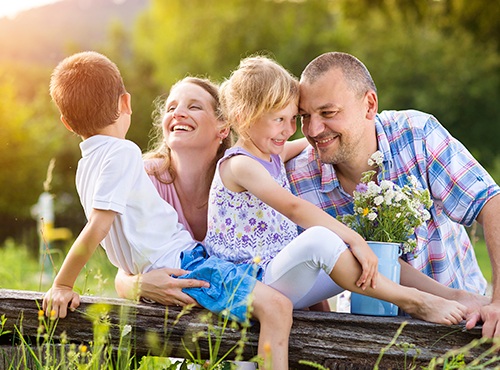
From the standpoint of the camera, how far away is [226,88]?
97.4 inches

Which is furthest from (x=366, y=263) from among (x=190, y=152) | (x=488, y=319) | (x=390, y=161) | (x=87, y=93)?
(x=87, y=93)

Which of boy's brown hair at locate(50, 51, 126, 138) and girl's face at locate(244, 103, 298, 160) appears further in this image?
girl's face at locate(244, 103, 298, 160)

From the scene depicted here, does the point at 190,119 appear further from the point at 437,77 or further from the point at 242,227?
the point at 437,77

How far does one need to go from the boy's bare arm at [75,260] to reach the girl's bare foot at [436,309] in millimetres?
1360

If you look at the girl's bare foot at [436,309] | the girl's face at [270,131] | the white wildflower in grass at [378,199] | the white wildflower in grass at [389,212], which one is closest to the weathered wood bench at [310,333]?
the girl's bare foot at [436,309]

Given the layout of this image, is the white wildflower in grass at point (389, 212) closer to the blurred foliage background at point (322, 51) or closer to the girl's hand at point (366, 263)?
the girl's hand at point (366, 263)

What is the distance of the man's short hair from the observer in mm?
2613

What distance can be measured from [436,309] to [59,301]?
163 cm

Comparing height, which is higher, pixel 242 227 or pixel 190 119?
pixel 190 119

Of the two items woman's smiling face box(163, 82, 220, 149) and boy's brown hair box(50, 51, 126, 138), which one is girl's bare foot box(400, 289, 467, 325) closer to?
woman's smiling face box(163, 82, 220, 149)

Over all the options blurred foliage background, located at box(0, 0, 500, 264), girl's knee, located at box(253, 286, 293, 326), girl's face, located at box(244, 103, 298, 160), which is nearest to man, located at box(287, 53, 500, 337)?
girl's face, located at box(244, 103, 298, 160)

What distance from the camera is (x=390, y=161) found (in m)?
2.67

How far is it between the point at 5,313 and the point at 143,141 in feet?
45.5

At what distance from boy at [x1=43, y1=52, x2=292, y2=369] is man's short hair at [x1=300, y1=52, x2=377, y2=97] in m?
1.07
